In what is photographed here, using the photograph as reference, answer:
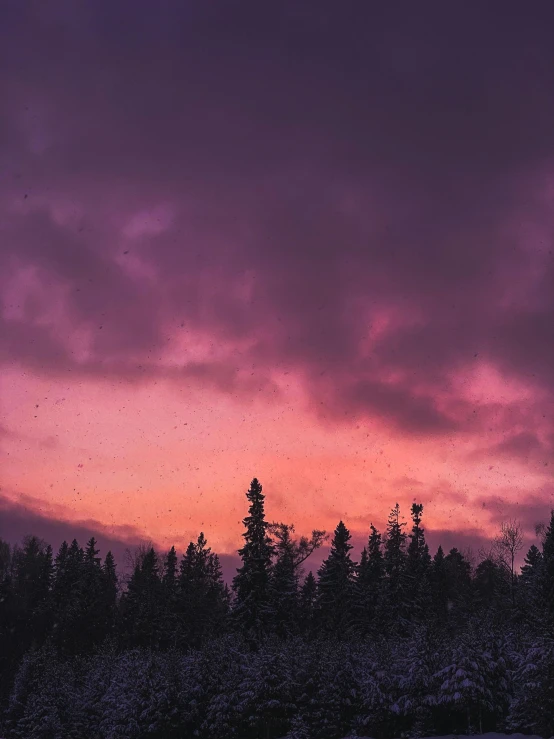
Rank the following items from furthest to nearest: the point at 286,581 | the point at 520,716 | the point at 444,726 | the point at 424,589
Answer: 1. the point at 424,589
2. the point at 286,581
3. the point at 444,726
4. the point at 520,716

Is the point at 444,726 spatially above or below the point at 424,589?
below

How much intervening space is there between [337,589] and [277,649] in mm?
33333

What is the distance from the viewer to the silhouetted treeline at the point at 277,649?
3575cm

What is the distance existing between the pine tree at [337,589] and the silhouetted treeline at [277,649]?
152 mm

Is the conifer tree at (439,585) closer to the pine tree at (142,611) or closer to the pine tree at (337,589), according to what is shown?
the pine tree at (337,589)

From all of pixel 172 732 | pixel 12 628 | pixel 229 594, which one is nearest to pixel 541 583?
pixel 172 732

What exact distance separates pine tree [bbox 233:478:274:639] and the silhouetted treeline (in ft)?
0.46

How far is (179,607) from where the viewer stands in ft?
264

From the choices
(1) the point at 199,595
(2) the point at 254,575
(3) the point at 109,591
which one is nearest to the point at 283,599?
(2) the point at 254,575

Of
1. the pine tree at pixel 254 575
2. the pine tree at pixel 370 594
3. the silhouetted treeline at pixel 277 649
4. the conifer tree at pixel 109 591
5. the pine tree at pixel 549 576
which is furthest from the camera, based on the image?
the conifer tree at pixel 109 591

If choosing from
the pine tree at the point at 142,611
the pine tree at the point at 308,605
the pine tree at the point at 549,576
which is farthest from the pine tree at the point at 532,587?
the pine tree at the point at 142,611

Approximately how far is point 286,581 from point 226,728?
2805 centimetres

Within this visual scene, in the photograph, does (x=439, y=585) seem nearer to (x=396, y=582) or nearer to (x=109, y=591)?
(x=396, y=582)

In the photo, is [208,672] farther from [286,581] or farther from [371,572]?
[371,572]
